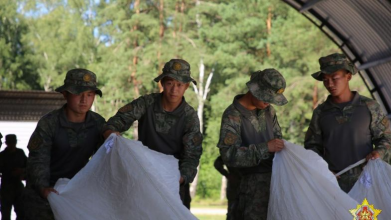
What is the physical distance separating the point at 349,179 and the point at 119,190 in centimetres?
212

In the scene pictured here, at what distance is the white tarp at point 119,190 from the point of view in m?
6.06

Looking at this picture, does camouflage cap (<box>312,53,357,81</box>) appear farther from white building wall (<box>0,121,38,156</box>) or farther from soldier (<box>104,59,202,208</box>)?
white building wall (<box>0,121,38,156</box>)

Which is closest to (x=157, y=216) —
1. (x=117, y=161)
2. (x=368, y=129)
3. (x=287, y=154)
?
(x=117, y=161)

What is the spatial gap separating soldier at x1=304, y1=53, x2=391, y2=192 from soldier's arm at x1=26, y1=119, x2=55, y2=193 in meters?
2.33

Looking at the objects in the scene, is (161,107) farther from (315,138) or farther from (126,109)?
(315,138)

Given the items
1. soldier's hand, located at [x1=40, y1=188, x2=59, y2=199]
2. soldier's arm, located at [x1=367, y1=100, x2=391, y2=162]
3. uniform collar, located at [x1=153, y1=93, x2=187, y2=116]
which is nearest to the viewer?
soldier's hand, located at [x1=40, y1=188, x2=59, y2=199]

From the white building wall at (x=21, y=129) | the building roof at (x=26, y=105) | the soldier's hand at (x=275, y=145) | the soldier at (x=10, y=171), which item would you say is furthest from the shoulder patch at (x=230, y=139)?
the white building wall at (x=21, y=129)

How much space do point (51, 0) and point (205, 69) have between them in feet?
41.1

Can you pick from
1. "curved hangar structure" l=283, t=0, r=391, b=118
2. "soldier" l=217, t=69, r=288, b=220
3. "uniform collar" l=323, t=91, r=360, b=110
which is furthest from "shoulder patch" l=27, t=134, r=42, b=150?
"curved hangar structure" l=283, t=0, r=391, b=118

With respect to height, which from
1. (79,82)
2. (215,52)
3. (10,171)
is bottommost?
(10,171)

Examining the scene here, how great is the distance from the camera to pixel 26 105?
26.4 metres

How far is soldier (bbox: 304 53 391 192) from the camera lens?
725cm

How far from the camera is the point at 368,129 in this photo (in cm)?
732

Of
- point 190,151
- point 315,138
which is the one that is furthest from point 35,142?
point 315,138
